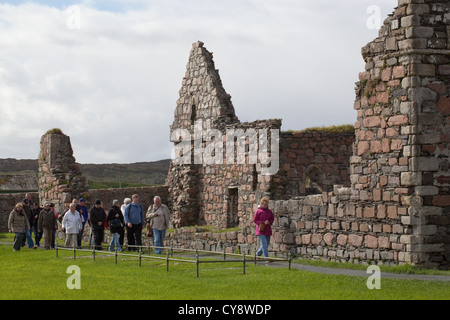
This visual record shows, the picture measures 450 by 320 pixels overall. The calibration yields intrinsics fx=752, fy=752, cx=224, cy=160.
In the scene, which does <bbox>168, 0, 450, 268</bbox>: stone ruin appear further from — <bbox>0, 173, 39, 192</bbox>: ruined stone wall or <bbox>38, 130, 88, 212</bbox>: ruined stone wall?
<bbox>0, 173, 39, 192</bbox>: ruined stone wall

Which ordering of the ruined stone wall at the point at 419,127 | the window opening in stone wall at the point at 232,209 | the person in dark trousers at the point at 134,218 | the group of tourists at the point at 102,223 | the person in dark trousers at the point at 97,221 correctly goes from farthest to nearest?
the window opening in stone wall at the point at 232,209, the person in dark trousers at the point at 97,221, the person in dark trousers at the point at 134,218, the group of tourists at the point at 102,223, the ruined stone wall at the point at 419,127

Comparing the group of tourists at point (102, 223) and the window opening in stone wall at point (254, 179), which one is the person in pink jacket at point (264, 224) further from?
the window opening in stone wall at point (254, 179)

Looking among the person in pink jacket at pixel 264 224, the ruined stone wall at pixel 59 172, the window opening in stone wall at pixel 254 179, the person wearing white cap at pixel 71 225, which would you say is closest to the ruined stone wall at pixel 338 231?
the person in pink jacket at pixel 264 224

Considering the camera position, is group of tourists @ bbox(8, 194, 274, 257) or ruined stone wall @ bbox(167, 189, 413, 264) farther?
group of tourists @ bbox(8, 194, 274, 257)

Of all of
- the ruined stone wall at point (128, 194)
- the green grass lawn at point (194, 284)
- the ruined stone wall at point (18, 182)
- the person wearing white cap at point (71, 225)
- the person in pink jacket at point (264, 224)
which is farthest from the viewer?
the ruined stone wall at point (18, 182)

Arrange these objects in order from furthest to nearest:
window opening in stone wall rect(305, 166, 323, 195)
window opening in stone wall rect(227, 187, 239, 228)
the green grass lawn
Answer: window opening in stone wall rect(227, 187, 239, 228) → window opening in stone wall rect(305, 166, 323, 195) → the green grass lawn

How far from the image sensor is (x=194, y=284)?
14.4 m

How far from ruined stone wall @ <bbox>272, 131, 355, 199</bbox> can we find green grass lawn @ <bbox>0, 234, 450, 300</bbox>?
323 inches

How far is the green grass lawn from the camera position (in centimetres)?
1309

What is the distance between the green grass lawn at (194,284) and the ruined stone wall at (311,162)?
8.21 metres

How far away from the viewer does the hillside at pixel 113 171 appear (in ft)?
167

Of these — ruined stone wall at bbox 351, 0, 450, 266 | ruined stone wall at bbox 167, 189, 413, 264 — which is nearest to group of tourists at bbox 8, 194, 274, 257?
ruined stone wall at bbox 167, 189, 413, 264
